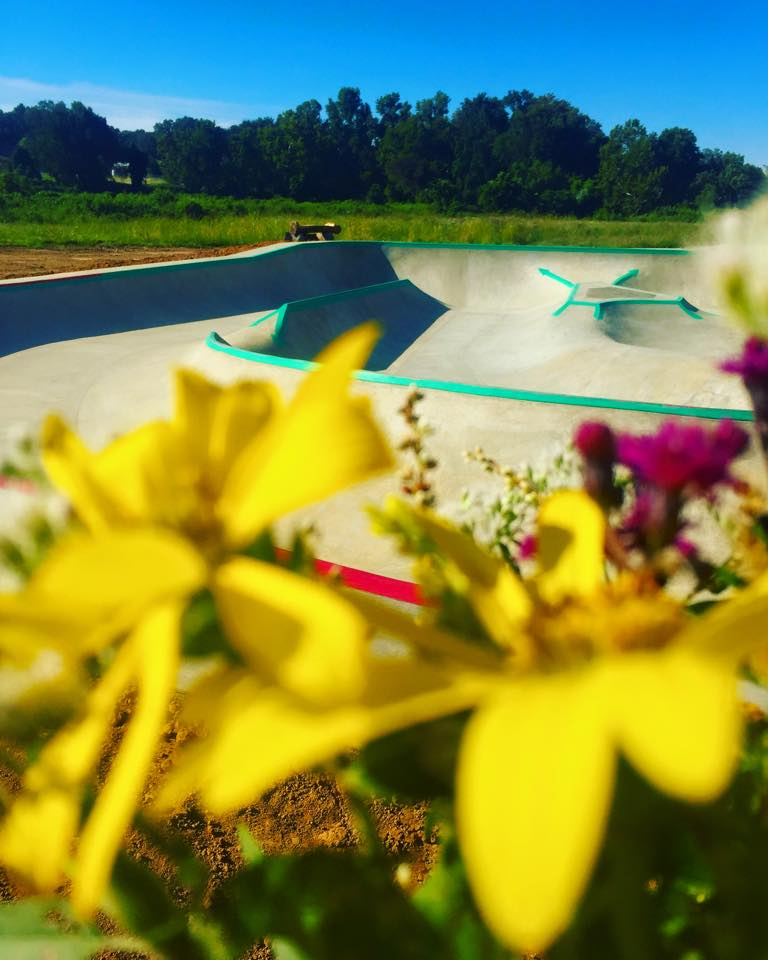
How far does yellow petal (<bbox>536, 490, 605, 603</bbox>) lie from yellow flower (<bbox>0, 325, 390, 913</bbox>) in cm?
22

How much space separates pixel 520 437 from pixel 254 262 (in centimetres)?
1431

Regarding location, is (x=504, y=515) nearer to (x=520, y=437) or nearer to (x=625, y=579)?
(x=625, y=579)

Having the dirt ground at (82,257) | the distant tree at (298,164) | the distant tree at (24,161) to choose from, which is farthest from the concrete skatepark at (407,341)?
the distant tree at (24,161)

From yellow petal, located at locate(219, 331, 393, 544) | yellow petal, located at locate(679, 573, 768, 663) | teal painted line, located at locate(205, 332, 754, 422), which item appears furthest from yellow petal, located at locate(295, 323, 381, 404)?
teal painted line, located at locate(205, 332, 754, 422)

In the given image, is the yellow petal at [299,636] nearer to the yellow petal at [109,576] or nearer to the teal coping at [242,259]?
the yellow petal at [109,576]

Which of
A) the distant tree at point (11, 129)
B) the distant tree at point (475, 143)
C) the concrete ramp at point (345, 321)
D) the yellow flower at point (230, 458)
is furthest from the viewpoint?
the distant tree at point (11, 129)

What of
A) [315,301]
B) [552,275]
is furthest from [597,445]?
[552,275]

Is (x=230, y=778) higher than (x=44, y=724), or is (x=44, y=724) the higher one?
(x=230, y=778)

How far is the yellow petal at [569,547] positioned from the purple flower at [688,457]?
0.05 metres

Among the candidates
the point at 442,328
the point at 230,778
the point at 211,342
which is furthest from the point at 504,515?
the point at 442,328

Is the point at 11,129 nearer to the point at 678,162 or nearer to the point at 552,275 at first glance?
the point at 678,162

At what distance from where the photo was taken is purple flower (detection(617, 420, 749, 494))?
0.51m

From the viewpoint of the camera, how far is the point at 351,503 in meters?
5.39

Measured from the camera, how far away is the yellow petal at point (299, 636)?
29 centimetres
